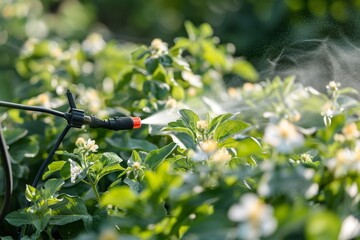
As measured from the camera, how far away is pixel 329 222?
1.80ft

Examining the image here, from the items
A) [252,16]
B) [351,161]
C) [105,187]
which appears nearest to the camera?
[351,161]

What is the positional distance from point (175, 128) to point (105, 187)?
22cm

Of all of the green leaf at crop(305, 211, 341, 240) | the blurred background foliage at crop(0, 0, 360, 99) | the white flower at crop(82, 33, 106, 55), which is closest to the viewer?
the green leaf at crop(305, 211, 341, 240)

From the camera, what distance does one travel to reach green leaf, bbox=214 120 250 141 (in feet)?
3.20

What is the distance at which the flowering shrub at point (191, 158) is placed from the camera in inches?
24.4

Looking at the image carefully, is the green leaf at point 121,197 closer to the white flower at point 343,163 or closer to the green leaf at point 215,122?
the white flower at point 343,163

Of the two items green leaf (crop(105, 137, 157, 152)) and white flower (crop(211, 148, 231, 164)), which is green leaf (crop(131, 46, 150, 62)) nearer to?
green leaf (crop(105, 137, 157, 152))

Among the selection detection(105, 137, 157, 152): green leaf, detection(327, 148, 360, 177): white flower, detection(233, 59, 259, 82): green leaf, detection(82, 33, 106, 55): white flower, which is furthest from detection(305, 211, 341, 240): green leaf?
detection(82, 33, 106, 55): white flower

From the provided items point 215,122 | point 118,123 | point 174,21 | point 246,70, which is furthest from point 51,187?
point 174,21

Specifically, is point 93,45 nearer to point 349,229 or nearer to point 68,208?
point 68,208

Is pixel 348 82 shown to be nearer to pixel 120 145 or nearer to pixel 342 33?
pixel 342 33

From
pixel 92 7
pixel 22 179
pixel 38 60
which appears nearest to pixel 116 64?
pixel 38 60

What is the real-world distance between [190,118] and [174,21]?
285 cm

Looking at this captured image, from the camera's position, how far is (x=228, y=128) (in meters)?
0.98
